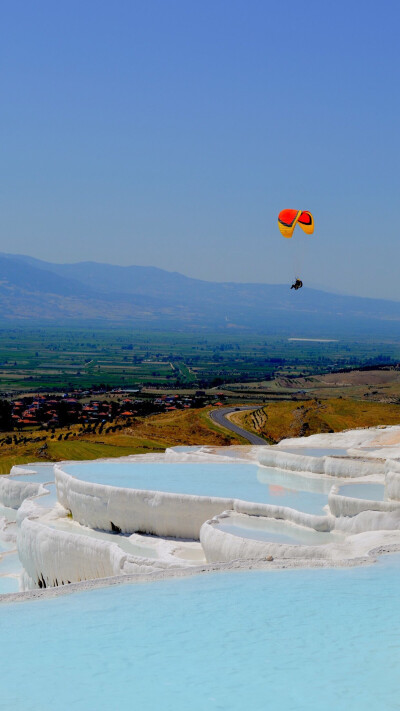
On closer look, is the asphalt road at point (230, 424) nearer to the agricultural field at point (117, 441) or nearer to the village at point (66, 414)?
the agricultural field at point (117, 441)

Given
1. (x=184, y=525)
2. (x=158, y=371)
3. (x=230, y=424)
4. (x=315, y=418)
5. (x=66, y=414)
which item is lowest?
(x=158, y=371)

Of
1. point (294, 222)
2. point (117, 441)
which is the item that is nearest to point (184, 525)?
point (294, 222)

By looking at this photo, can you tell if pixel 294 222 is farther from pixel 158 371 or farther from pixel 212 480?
pixel 158 371

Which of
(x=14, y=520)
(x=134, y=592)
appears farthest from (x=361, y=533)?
(x=14, y=520)

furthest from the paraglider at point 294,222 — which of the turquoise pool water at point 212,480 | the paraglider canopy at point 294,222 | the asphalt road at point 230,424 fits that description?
the asphalt road at point 230,424

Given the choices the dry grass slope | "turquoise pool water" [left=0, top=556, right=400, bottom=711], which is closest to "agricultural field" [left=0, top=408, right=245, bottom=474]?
the dry grass slope

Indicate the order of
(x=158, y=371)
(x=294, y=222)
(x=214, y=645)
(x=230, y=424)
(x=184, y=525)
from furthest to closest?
(x=158, y=371) → (x=230, y=424) → (x=294, y=222) → (x=184, y=525) → (x=214, y=645)
